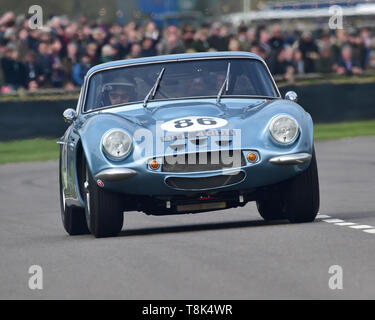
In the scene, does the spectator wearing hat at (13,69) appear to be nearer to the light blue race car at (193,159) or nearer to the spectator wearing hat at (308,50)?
the spectator wearing hat at (308,50)

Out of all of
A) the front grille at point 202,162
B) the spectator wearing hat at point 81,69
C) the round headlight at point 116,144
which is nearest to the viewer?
the front grille at point 202,162

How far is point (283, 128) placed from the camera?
28.1 feet

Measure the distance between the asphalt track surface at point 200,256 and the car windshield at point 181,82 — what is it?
1.05 metres

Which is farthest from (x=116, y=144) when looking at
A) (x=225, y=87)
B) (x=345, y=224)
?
(x=345, y=224)

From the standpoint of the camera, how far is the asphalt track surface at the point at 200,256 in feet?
19.7

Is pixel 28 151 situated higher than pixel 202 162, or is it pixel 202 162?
pixel 202 162

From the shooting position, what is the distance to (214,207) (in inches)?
344

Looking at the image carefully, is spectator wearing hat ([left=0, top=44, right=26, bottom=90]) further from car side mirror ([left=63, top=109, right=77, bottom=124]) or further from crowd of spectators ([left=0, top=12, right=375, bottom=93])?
car side mirror ([left=63, top=109, right=77, bottom=124])

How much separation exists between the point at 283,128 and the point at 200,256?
1.62 meters

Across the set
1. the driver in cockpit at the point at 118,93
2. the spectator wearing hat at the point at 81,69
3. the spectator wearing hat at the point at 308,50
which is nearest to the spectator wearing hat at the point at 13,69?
the spectator wearing hat at the point at 81,69

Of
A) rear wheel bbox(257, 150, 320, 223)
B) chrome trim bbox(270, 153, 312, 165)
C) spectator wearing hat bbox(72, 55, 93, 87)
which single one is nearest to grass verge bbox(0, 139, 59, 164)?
spectator wearing hat bbox(72, 55, 93, 87)

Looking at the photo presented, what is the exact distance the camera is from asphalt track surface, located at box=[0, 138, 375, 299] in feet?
19.7

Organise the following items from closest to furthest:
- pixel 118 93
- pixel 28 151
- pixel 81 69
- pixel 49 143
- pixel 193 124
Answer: pixel 193 124 → pixel 118 93 → pixel 81 69 → pixel 28 151 → pixel 49 143

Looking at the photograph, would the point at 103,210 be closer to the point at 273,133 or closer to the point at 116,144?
the point at 116,144
